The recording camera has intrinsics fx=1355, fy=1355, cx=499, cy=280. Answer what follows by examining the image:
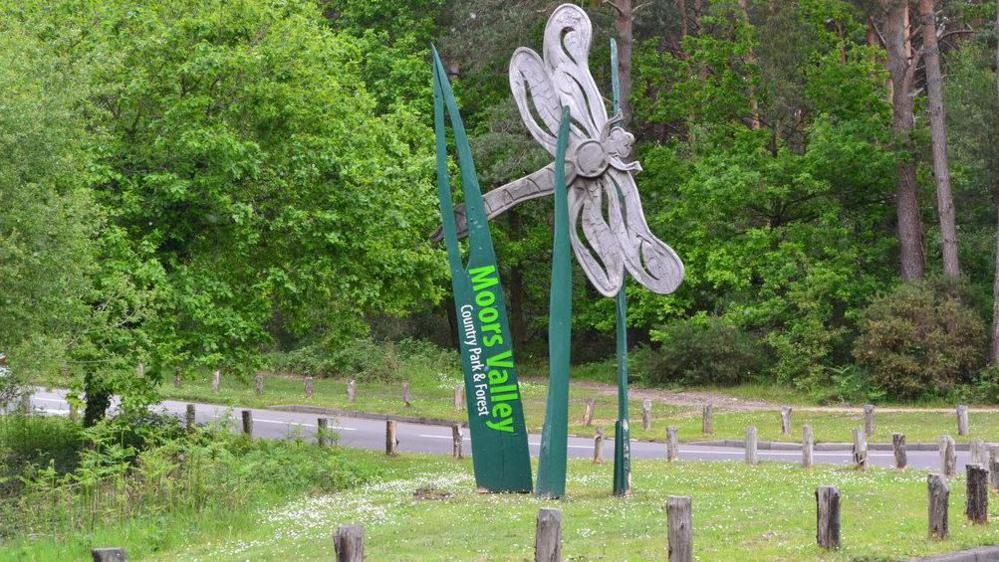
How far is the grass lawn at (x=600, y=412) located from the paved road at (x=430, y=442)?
40.4 inches

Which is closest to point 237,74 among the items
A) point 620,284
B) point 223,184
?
point 223,184

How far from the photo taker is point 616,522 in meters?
15.5

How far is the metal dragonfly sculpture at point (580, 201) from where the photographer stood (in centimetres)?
1788

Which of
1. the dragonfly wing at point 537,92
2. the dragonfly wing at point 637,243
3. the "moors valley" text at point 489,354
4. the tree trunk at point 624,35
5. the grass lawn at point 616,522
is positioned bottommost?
the grass lawn at point 616,522

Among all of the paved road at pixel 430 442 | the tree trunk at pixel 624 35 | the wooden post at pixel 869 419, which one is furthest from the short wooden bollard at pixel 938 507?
the tree trunk at pixel 624 35

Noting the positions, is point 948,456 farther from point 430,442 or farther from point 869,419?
point 430,442

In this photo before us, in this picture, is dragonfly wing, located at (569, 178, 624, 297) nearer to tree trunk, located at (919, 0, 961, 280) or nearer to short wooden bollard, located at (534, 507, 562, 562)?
short wooden bollard, located at (534, 507, 562, 562)

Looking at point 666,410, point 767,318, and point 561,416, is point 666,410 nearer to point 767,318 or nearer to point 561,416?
point 767,318

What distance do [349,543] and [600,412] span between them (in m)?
25.6

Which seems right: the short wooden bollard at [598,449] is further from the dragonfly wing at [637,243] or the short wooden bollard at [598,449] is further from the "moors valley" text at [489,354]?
the dragonfly wing at [637,243]

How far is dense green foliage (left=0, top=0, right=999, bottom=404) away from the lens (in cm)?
2084

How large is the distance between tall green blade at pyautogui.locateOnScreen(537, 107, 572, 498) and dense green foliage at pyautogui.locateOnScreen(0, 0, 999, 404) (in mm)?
6525


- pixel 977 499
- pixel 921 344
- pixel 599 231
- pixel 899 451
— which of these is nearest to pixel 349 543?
pixel 977 499

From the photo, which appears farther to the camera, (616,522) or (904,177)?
(904,177)
